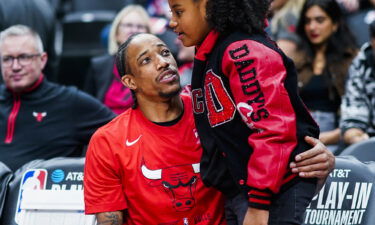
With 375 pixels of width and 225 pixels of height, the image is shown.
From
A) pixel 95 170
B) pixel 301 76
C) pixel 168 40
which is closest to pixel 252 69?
pixel 95 170

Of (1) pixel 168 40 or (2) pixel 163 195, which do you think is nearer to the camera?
(2) pixel 163 195

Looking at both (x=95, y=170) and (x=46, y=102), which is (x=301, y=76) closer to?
(x=46, y=102)

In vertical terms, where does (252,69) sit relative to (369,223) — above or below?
above

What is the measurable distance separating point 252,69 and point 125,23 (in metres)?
3.18

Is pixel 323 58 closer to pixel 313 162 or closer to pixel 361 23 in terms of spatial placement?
pixel 361 23

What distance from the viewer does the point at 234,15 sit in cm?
262

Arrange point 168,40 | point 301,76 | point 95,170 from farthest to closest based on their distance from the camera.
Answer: point 168,40 < point 301,76 < point 95,170

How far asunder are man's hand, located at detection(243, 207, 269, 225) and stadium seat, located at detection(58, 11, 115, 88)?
4.32m

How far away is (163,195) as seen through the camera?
10.1 feet

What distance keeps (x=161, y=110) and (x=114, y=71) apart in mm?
2145

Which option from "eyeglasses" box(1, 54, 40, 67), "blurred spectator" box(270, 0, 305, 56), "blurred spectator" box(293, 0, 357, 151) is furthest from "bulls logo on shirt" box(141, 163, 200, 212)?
"blurred spectator" box(270, 0, 305, 56)

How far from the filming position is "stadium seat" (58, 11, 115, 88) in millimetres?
6699

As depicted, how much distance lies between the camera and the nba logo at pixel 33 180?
3.59m

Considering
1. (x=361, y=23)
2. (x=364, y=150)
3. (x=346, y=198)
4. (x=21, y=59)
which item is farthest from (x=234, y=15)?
(x=361, y=23)
